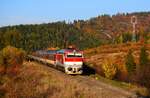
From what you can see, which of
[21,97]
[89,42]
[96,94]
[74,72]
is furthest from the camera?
[89,42]

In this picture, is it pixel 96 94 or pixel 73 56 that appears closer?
pixel 96 94

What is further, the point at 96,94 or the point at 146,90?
the point at 146,90

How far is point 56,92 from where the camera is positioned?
2194 cm

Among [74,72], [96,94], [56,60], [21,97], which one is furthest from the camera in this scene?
[56,60]

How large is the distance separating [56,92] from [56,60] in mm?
21163

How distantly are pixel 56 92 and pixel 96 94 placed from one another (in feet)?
8.56

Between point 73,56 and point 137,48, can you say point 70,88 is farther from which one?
point 137,48

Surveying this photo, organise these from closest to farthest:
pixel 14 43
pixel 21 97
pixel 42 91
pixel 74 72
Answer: pixel 21 97
pixel 42 91
pixel 74 72
pixel 14 43

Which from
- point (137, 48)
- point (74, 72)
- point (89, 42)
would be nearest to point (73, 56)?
point (74, 72)

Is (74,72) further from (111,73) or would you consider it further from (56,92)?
(56,92)

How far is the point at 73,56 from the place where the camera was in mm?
36344

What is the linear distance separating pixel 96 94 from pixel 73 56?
612 inches

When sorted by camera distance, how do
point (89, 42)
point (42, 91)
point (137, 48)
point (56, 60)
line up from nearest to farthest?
point (42, 91) < point (56, 60) < point (137, 48) < point (89, 42)

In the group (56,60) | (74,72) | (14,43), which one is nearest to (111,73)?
(74,72)
